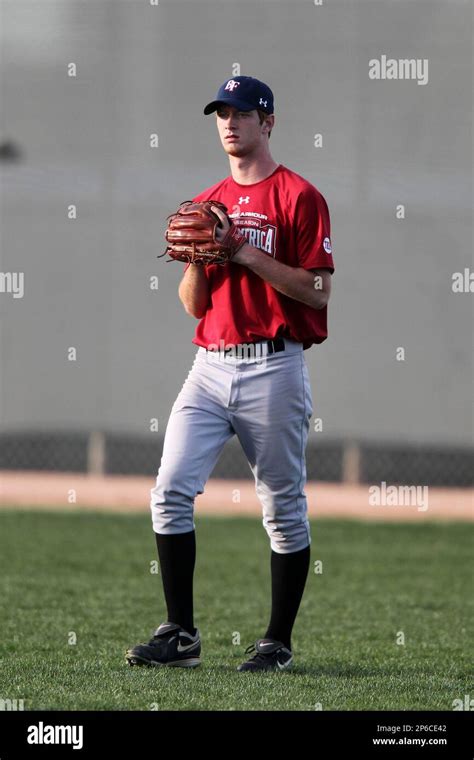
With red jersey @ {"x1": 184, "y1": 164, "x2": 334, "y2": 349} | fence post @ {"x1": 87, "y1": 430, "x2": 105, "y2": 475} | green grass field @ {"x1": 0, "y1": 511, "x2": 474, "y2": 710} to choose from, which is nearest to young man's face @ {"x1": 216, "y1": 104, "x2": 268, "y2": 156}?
red jersey @ {"x1": 184, "y1": 164, "x2": 334, "y2": 349}

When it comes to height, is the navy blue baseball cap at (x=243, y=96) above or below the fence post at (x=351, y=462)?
above

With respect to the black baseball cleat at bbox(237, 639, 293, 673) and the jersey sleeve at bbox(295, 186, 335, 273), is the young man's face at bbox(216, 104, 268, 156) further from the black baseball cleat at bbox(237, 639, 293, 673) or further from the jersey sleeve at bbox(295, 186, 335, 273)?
the black baseball cleat at bbox(237, 639, 293, 673)

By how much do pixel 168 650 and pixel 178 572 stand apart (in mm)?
287

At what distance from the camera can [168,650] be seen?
4539mm

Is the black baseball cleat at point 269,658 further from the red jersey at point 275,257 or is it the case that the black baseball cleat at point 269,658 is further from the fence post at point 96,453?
the fence post at point 96,453

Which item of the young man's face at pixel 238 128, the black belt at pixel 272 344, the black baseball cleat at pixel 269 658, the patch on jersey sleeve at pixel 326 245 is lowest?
the black baseball cleat at pixel 269 658

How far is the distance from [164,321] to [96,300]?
669 mm

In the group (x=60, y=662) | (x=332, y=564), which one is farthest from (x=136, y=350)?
(x=60, y=662)

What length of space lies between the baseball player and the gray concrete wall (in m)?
6.47

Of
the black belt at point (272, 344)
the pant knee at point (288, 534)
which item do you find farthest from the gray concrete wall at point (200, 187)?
the black belt at point (272, 344)

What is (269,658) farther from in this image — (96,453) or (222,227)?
(96,453)

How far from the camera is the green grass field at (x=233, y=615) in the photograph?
164 inches

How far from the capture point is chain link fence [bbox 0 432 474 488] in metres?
11.1

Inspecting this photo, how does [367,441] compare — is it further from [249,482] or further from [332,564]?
[332,564]
